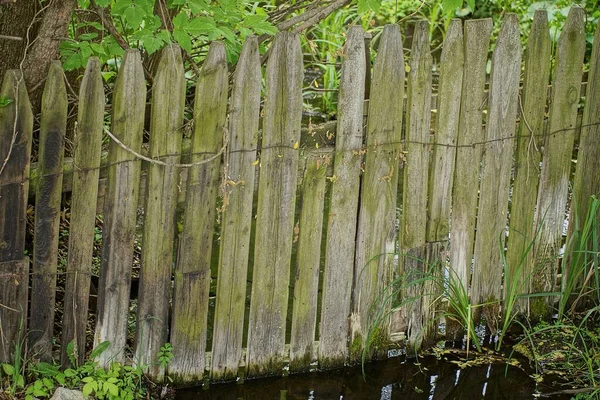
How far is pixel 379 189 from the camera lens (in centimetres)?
428

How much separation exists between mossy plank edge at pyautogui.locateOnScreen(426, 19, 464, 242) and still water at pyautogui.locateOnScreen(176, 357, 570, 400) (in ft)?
2.19

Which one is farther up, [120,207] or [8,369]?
[120,207]

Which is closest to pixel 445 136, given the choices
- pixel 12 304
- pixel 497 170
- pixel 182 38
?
pixel 497 170

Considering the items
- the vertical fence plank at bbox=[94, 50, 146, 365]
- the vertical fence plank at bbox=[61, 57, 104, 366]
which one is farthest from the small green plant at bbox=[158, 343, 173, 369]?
the vertical fence plank at bbox=[61, 57, 104, 366]

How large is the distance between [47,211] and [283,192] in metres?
1.03

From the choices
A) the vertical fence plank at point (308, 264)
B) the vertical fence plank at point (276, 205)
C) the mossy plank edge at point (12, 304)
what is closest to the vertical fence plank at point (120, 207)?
the mossy plank edge at point (12, 304)

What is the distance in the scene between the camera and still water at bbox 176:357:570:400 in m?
4.24

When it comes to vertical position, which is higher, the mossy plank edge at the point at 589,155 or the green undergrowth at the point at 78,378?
the mossy plank edge at the point at 589,155

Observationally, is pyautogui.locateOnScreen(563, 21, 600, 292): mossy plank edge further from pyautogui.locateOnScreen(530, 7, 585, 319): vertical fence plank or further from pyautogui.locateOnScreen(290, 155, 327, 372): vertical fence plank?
pyautogui.locateOnScreen(290, 155, 327, 372): vertical fence plank

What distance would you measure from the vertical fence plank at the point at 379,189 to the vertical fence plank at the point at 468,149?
34cm

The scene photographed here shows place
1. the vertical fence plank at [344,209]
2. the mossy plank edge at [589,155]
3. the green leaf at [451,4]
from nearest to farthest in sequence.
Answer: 1. the green leaf at [451,4]
2. the vertical fence plank at [344,209]
3. the mossy plank edge at [589,155]

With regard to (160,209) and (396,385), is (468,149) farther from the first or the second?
(160,209)

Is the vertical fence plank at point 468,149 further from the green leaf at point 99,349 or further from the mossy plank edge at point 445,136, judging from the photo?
the green leaf at point 99,349

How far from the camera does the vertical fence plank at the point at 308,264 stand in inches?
163
